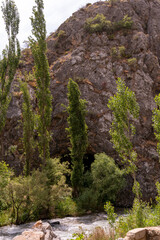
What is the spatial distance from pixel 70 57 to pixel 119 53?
22.9 feet

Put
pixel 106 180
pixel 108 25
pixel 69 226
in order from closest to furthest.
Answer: pixel 69 226 < pixel 106 180 < pixel 108 25

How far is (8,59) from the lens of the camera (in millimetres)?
25594

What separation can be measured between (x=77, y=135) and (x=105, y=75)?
9.73m

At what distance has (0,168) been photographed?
17406 mm

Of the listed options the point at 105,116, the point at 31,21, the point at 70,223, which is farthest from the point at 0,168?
the point at 31,21

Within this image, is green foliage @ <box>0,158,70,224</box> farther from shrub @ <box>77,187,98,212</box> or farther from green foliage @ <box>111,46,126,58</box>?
green foliage @ <box>111,46,126,58</box>

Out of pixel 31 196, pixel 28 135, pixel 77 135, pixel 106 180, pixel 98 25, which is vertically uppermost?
pixel 98 25

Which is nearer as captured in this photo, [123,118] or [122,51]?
[123,118]

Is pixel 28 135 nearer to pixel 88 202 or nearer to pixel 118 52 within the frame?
pixel 88 202

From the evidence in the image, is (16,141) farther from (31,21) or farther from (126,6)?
(126,6)

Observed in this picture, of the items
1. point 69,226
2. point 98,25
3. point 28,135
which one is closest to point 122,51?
point 98,25

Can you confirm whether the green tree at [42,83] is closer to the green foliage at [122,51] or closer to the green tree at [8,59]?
the green tree at [8,59]

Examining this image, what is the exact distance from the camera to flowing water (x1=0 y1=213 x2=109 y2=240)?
1348cm

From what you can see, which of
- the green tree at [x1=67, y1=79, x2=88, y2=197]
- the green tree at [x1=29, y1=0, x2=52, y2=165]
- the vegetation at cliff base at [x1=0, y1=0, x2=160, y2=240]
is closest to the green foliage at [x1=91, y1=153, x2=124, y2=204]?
the vegetation at cliff base at [x1=0, y1=0, x2=160, y2=240]
